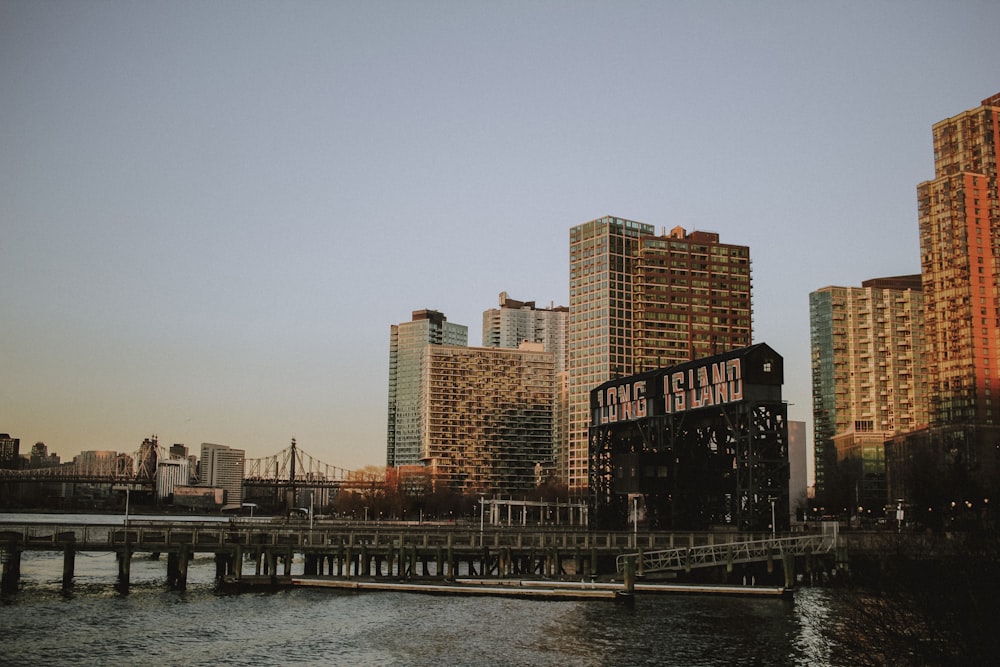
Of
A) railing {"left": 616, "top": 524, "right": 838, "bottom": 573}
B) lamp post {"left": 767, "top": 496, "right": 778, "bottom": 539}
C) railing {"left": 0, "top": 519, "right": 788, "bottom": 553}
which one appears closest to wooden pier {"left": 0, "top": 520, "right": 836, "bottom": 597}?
railing {"left": 0, "top": 519, "right": 788, "bottom": 553}

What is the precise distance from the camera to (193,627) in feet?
195

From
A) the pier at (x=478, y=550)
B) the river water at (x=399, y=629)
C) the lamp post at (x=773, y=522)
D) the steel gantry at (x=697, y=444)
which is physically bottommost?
the river water at (x=399, y=629)

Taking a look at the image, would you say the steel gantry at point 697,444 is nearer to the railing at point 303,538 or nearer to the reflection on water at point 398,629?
the railing at point 303,538

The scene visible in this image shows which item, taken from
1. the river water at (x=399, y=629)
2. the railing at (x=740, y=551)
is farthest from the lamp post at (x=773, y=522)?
the river water at (x=399, y=629)

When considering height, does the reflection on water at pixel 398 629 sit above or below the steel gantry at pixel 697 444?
below

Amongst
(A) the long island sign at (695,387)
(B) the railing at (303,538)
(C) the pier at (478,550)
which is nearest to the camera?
(C) the pier at (478,550)

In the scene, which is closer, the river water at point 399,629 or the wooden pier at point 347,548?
the river water at point 399,629

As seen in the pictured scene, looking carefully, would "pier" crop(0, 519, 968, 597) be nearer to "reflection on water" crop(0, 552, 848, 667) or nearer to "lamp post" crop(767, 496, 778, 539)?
"lamp post" crop(767, 496, 778, 539)

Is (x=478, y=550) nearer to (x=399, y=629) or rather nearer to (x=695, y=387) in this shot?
(x=399, y=629)

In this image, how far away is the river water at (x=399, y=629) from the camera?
166 ft

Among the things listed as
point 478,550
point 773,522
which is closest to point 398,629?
point 478,550

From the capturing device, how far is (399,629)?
58938 millimetres

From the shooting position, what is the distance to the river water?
5050 centimetres

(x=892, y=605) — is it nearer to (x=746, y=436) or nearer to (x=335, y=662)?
(x=335, y=662)
